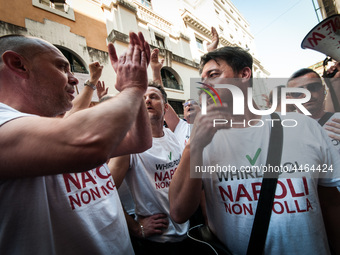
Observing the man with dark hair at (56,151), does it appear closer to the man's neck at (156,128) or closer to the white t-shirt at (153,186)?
the white t-shirt at (153,186)

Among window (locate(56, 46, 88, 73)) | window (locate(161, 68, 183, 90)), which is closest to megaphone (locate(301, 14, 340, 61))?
window (locate(56, 46, 88, 73))

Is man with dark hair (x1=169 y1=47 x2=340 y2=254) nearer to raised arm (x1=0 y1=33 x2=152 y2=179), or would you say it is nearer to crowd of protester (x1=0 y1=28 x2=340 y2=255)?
crowd of protester (x1=0 y1=28 x2=340 y2=255)

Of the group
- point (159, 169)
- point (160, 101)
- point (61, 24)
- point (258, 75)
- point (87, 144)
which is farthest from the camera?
point (258, 75)

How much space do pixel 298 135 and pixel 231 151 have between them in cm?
51

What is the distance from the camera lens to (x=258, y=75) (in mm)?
26688

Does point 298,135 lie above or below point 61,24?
below

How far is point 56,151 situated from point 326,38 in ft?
9.88

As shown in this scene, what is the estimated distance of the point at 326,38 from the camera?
76.0 inches

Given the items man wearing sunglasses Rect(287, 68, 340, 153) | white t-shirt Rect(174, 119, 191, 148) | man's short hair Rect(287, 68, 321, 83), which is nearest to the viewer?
man wearing sunglasses Rect(287, 68, 340, 153)

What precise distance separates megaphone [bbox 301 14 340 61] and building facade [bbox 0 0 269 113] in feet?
10.2

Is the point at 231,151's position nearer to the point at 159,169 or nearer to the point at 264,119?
the point at 264,119

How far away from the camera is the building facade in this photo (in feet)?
21.8

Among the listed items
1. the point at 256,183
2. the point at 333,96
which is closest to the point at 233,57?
the point at 256,183

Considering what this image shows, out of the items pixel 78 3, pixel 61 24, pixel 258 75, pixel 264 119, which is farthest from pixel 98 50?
pixel 258 75
